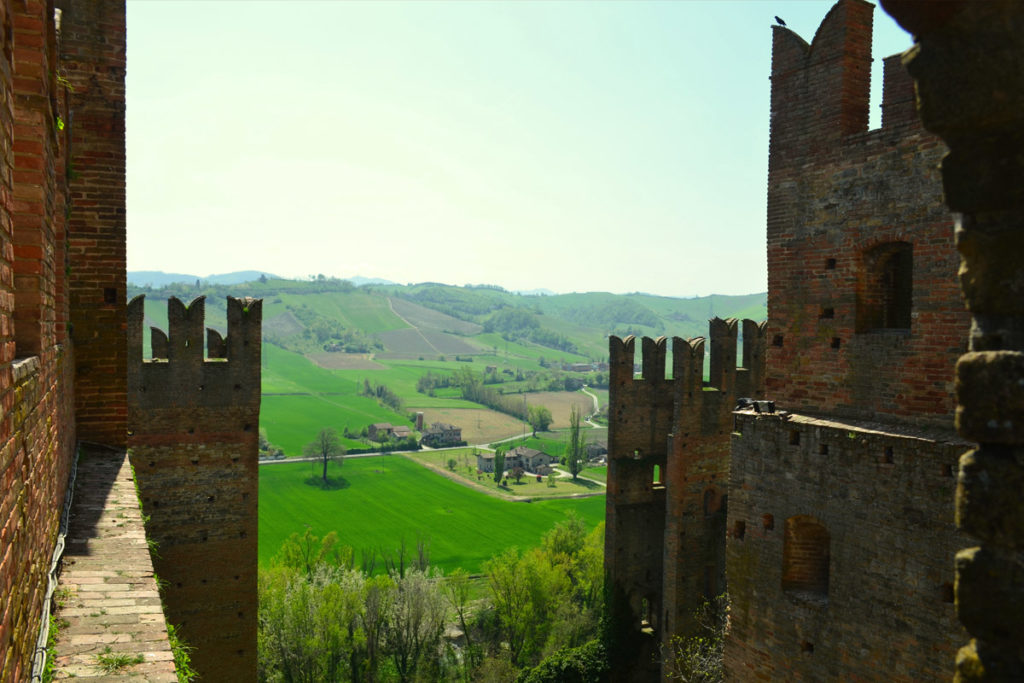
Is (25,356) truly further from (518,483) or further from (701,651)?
(518,483)

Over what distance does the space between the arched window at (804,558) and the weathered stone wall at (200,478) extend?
10350 millimetres

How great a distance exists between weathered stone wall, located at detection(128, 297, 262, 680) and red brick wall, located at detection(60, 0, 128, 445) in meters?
5.41

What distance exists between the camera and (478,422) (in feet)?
355

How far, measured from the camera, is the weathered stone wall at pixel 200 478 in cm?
1416

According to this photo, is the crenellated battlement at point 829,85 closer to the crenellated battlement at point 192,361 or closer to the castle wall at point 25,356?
the castle wall at point 25,356

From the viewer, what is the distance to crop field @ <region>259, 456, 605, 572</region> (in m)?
52.4

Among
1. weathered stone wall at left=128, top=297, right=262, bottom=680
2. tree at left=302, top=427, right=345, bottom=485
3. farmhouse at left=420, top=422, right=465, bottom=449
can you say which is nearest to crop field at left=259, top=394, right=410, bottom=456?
tree at left=302, top=427, right=345, bottom=485

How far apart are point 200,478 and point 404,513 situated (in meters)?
47.7

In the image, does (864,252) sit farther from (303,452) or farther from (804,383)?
(303,452)

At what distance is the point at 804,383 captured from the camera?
10094 mm

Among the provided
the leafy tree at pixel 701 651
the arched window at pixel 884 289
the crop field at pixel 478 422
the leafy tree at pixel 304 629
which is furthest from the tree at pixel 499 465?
the arched window at pixel 884 289

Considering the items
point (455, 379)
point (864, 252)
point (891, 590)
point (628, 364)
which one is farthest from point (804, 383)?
point (455, 379)

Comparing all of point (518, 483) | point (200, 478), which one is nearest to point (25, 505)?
point (200, 478)

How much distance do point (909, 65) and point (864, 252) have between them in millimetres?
6857
